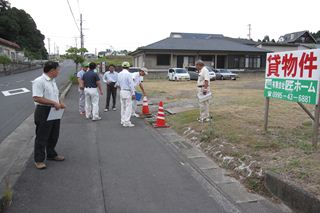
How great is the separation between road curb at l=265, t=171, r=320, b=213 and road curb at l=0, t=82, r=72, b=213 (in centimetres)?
333

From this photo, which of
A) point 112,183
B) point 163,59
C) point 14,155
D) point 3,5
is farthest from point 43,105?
point 3,5

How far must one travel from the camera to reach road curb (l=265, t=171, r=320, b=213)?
3.30 m

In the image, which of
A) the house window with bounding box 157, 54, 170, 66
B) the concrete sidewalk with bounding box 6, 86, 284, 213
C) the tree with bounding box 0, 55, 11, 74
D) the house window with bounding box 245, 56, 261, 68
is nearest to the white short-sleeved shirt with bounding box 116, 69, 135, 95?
the concrete sidewalk with bounding box 6, 86, 284, 213

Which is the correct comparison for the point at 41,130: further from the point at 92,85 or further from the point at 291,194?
the point at 92,85

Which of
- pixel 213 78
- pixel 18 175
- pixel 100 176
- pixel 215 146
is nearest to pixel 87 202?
pixel 100 176

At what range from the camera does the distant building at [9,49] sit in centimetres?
4519

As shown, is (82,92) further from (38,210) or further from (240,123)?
(38,210)

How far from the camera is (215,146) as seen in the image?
19.3 ft

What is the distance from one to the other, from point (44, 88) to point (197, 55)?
33331 mm

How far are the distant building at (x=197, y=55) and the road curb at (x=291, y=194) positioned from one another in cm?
3093

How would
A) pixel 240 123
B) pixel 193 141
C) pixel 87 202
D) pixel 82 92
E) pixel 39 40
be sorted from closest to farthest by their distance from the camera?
pixel 87 202
pixel 193 141
pixel 240 123
pixel 82 92
pixel 39 40

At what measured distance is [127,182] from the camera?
436 cm

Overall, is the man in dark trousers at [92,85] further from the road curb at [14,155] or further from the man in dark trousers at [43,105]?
the man in dark trousers at [43,105]

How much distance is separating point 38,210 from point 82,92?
673cm
